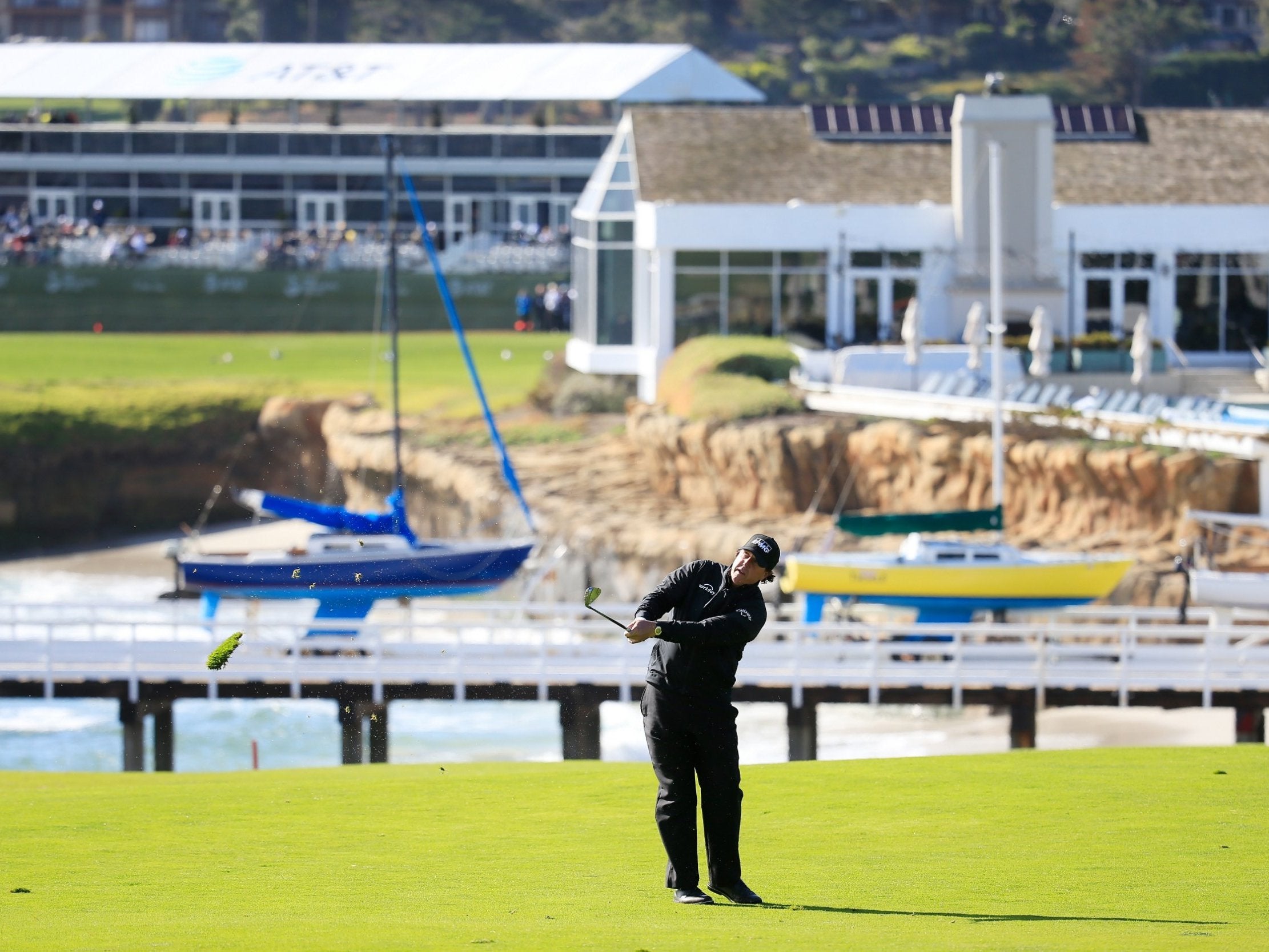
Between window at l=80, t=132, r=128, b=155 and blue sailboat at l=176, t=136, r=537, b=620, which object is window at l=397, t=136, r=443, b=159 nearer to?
window at l=80, t=132, r=128, b=155

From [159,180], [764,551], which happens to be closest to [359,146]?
[159,180]

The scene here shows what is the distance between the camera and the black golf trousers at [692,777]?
33.4 feet

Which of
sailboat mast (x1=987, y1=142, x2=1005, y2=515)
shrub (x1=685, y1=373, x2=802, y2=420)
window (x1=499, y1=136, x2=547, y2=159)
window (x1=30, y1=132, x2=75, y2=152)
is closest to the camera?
sailboat mast (x1=987, y1=142, x2=1005, y2=515)

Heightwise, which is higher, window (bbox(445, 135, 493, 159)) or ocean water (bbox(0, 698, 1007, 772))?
window (bbox(445, 135, 493, 159))

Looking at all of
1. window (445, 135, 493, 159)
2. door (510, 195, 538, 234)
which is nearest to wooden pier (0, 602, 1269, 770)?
door (510, 195, 538, 234)

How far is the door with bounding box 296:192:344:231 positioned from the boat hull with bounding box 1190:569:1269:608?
48805mm

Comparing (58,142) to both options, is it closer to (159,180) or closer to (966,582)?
(159,180)

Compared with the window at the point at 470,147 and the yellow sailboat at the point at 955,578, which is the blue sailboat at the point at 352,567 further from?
the window at the point at 470,147

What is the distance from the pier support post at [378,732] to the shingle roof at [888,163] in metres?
22.0

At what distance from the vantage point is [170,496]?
53.0 m

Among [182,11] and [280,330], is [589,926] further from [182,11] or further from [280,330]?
[182,11]

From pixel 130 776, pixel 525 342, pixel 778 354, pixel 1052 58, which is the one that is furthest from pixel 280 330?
pixel 1052 58

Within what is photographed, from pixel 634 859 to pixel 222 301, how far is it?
183 feet

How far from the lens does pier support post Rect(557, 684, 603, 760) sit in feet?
77.9
